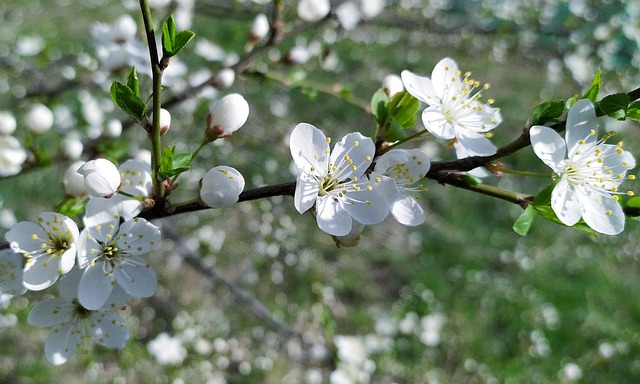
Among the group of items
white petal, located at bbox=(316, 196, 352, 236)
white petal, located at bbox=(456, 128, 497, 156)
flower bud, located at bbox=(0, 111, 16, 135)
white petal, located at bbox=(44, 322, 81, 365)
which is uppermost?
white petal, located at bbox=(456, 128, 497, 156)

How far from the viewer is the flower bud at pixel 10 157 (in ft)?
4.24

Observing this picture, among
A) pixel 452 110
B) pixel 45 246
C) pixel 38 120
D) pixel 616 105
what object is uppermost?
pixel 616 105

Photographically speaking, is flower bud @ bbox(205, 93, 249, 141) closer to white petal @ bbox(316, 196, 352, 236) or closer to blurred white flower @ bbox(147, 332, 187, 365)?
white petal @ bbox(316, 196, 352, 236)

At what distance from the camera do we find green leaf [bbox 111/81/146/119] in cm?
80

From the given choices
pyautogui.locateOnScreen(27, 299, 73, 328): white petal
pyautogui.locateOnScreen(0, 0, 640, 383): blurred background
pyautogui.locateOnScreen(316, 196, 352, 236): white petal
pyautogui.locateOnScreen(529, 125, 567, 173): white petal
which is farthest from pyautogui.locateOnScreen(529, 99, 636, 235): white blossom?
pyautogui.locateOnScreen(0, 0, 640, 383): blurred background

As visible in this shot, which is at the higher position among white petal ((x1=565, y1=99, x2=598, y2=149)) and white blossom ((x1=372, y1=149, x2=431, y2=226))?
white petal ((x1=565, y1=99, x2=598, y2=149))

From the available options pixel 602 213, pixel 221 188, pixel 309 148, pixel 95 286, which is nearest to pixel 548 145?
pixel 602 213

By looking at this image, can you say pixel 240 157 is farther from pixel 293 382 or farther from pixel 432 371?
pixel 432 371

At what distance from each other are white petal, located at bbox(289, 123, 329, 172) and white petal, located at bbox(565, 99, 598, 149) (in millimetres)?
418

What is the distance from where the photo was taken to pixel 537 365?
319cm

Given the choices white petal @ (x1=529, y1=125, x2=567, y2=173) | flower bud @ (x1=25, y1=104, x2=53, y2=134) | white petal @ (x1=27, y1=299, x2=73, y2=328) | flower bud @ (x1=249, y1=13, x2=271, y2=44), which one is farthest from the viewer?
flower bud @ (x1=249, y1=13, x2=271, y2=44)

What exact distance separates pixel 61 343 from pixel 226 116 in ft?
1.90

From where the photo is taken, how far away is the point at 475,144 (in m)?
0.96

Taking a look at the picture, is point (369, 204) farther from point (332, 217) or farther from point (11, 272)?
point (11, 272)
